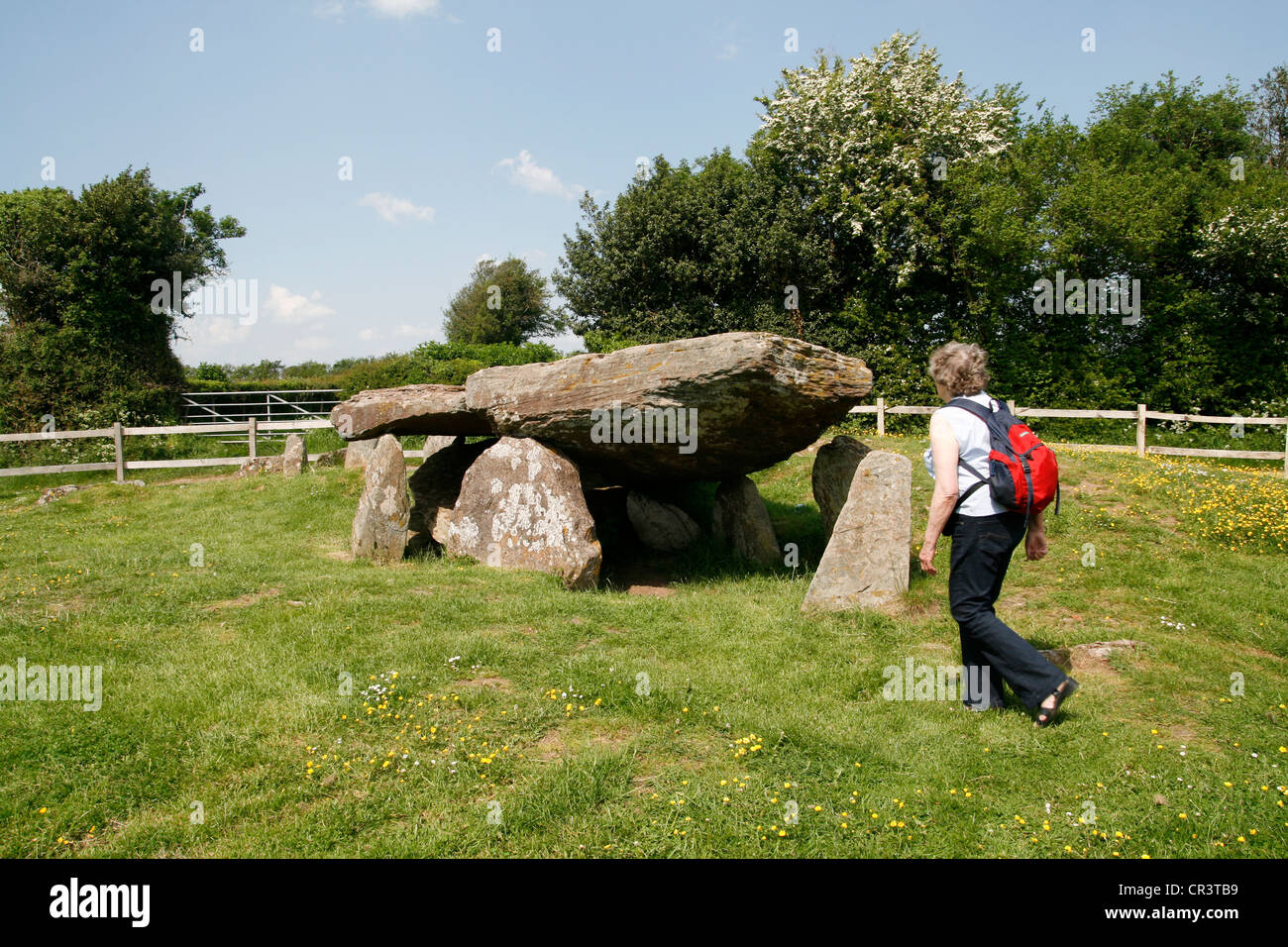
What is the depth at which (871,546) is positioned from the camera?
748 cm

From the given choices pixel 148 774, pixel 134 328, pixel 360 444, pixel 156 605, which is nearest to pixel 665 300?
pixel 360 444

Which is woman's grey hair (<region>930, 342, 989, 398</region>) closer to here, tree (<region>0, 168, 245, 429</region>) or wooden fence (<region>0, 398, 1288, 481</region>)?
wooden fence (<region>0, 398, 1288, 481</region>)

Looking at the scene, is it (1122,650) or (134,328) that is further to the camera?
(134,328)

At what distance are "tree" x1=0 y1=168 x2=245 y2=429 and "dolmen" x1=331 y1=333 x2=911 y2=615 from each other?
12.4 metres

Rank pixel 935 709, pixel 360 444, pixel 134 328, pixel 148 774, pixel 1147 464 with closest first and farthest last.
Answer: pixel 148 774
pixel 935 709
pixel 1147 464
pixel 360 444
pixel 134 328

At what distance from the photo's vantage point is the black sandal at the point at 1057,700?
475 centimetres

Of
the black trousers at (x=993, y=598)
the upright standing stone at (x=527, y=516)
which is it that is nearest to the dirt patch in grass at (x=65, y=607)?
the upright standing stone at (x=527, y=516)

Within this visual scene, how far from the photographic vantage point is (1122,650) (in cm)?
615

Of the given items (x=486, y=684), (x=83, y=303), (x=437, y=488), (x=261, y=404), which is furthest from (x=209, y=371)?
(x=486, y=684)

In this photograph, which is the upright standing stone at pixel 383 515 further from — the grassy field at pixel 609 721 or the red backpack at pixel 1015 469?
the red backpack at pixel 1015 469

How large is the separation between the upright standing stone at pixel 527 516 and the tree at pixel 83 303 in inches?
581

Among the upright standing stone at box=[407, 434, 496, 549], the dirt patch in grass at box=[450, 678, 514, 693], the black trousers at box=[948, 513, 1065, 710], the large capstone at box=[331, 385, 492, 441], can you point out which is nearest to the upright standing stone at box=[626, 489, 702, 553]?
the large capstone at box=[331, 385, 492, 441]
